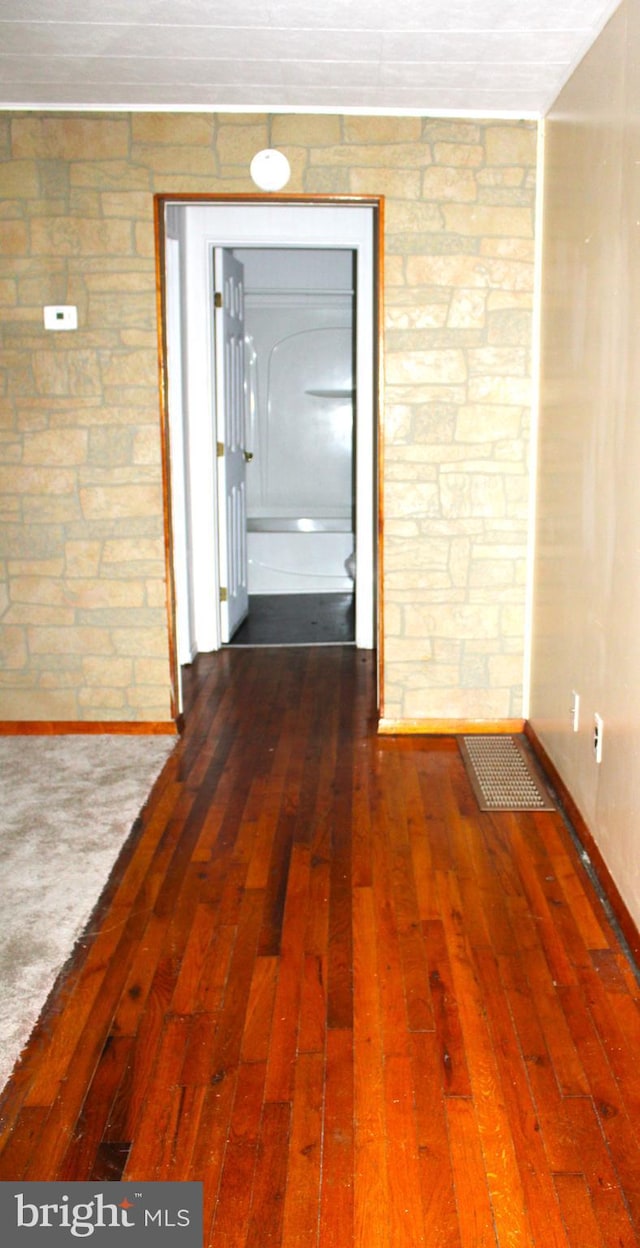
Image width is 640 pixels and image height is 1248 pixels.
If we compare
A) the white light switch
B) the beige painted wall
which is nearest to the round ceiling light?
the white light switch

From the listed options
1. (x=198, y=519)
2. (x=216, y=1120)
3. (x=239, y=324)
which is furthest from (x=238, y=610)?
(x=216, y=1120)

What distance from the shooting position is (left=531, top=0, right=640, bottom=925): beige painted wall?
2840 millimetres

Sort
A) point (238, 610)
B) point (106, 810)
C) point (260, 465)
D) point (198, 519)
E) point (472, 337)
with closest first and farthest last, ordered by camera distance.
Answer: point (106, 810) → point (472, 337) → point (198, 519) → point (238, 610) → point (260, 465)

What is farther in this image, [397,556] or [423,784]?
[397,556]

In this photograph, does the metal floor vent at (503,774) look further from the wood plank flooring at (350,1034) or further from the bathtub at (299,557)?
the bathtub at (299,557)

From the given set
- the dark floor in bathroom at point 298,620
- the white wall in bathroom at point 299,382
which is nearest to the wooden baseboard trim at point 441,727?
the dark floor in bathroom at point 298,620

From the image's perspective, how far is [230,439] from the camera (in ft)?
20.1

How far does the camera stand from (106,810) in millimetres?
3736

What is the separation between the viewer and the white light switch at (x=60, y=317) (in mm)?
4246

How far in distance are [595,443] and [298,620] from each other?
3.61 m

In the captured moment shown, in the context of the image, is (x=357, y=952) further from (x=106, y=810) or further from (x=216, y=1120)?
(x=106, y=810)

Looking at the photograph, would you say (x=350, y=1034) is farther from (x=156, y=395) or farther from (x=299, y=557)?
(x=299, y=557)

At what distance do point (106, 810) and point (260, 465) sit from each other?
5115mm

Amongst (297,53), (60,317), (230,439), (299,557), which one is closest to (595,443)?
(297,53)
